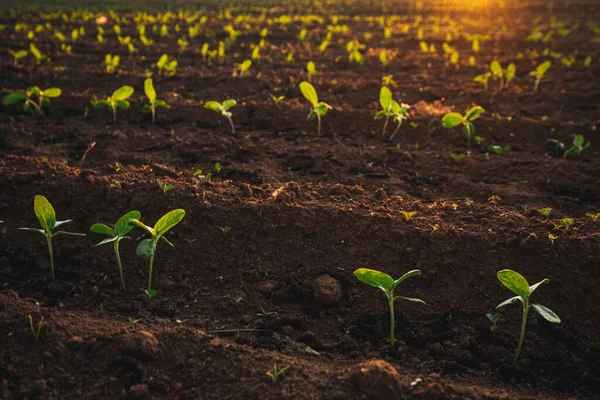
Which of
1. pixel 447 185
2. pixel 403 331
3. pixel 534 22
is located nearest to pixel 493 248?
pixel 403 331

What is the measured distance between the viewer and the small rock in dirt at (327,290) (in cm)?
231

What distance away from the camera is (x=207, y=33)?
1027 cm

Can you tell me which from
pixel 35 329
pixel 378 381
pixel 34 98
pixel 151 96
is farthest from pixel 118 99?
pixel 378 381

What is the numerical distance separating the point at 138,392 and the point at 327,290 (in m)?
1.00

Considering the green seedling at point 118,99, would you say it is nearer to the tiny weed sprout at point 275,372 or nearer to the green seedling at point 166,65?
the green seedling at point 166,65

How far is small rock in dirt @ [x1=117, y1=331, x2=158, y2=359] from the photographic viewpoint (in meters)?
1.83

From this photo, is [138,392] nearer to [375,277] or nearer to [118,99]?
[375,277]

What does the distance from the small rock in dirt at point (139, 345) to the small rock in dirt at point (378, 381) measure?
81 cm

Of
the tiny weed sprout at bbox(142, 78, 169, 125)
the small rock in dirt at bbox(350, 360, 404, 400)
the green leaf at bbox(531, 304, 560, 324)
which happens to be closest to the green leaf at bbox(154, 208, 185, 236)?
the small rock in dirt at bbox(350, 360, 404, 400)

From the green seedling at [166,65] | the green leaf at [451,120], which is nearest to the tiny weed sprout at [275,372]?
the green leaf at [451,120]

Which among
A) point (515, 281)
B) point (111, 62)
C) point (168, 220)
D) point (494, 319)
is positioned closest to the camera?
point (515, 281)

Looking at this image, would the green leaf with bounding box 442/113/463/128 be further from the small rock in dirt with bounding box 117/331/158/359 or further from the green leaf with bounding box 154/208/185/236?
the small rock in dirt with bounding box 117/331/158/359

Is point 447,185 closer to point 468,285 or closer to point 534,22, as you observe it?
point 468,285

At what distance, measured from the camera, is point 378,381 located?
1694 millimetres
